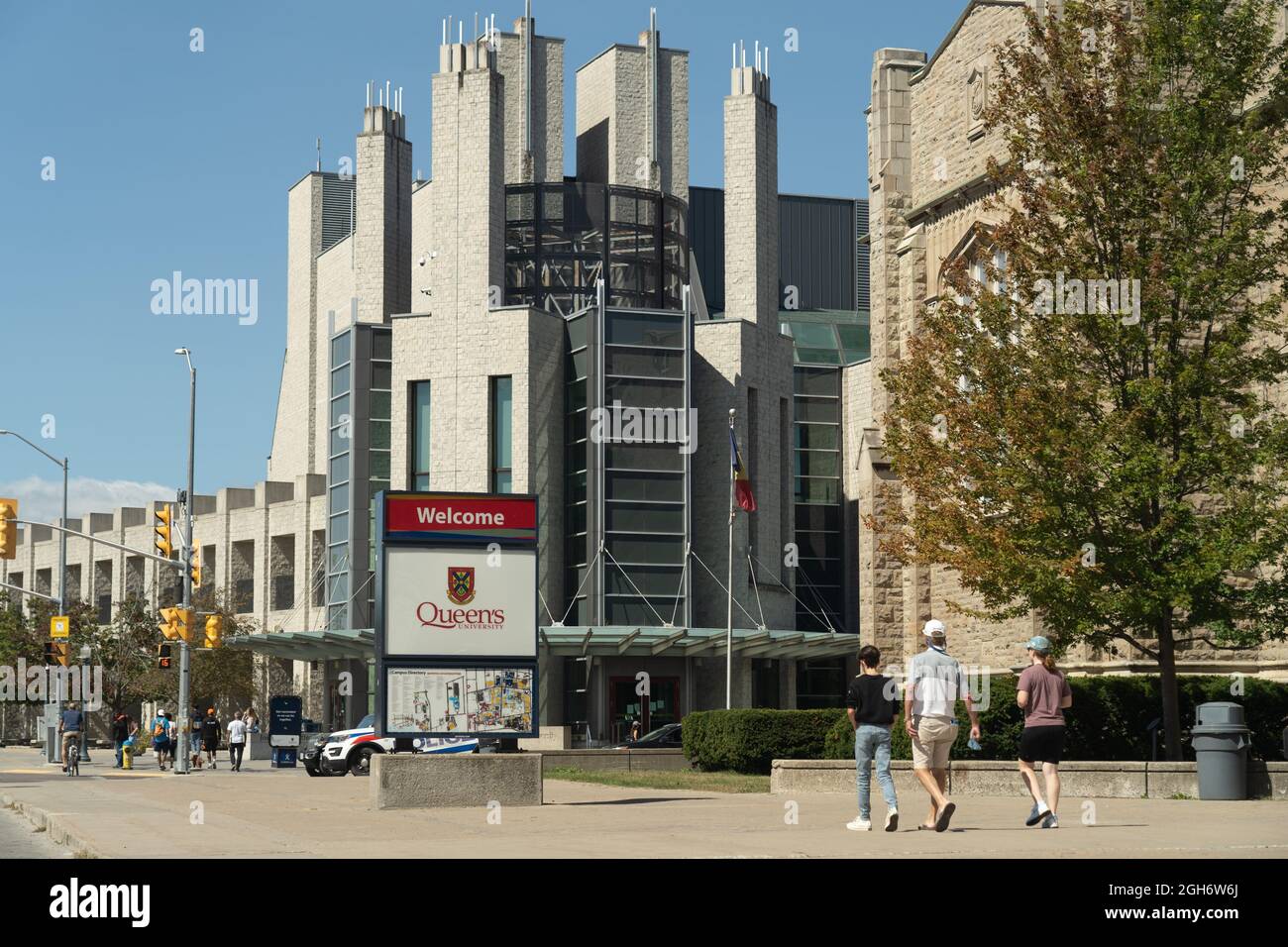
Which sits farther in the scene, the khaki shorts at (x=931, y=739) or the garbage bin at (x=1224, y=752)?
the garbage bin at (x=1224, y=752)

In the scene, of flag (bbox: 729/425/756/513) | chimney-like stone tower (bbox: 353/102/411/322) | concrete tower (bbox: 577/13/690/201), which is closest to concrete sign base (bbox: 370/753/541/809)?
flag (bbox: 729/425/756/513)

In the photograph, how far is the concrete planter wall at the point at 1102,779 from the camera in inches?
744

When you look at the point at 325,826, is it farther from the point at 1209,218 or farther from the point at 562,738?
the point at 562,738

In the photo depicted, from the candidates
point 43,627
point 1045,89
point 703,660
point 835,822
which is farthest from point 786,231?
point 835,822

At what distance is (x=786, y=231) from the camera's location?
3137 inches

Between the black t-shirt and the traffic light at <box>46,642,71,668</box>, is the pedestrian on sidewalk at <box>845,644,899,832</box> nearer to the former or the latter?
the black t-shirt

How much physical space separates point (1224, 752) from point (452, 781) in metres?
8.85

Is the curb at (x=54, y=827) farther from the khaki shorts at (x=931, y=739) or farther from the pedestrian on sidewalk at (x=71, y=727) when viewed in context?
the pedestrian on sidewalk at (x=71, y=727)

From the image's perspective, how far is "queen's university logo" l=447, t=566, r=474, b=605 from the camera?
68.8ft

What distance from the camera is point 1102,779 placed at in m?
20.2

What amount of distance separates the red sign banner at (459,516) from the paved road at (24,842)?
541cm

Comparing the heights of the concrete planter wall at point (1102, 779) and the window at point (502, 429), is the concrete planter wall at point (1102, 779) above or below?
below

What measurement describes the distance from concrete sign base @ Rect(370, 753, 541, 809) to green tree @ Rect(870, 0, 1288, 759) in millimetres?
6443

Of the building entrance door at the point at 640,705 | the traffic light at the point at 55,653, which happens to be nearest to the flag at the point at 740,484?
the building entrance door at the point at 640,705
